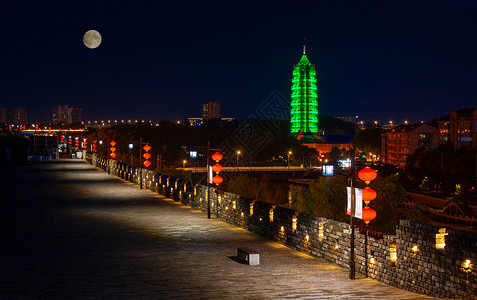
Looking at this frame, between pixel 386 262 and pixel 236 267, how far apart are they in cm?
343

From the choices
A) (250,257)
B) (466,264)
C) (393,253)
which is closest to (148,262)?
(250,257)

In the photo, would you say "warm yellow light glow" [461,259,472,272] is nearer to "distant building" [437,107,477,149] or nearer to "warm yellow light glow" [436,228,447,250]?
"warm yellow light glow" [436,228,447,250]

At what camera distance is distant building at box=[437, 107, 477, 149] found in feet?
365

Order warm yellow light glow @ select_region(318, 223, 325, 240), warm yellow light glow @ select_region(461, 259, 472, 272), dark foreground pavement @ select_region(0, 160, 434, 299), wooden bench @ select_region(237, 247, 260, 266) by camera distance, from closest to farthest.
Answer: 1. warm yellow light glow @ select_region(461, 259, 472, 272)
2. dark foreground pavement @ select_region(0, 160, 434, 299)
3. wooden bench @ select_region(237, 247, 260, 266)
4. warm yellow light glow @ select_region(318, 223, 325, 240)

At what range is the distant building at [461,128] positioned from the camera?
111 m

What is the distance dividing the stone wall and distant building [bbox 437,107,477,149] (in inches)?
3942

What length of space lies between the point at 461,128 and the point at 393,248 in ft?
369

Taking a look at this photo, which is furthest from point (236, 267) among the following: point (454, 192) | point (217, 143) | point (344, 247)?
point (217, 143)

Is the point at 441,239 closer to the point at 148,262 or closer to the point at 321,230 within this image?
the point at 321,230

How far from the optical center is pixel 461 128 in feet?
380

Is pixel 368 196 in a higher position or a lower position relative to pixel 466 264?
higher

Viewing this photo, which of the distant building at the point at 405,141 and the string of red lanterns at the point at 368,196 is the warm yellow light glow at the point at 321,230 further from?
the distant building at the point at 405,141

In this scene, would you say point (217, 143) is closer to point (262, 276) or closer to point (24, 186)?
point (24, 186)

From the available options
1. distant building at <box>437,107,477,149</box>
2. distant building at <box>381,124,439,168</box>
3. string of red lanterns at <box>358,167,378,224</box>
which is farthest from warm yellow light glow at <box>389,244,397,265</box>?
distant building at <box>381,124,439,168</box>
